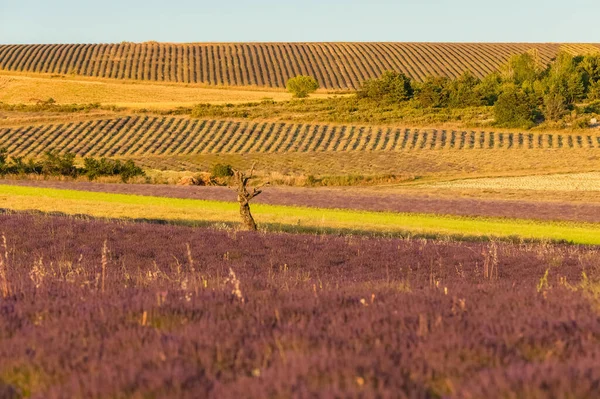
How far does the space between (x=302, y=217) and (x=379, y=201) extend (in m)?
7.89

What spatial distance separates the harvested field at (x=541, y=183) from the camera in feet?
147

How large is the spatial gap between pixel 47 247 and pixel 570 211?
934 inches

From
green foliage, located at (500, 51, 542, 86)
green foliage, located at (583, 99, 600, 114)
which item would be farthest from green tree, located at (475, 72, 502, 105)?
green foliage, located at (583, 99, 600, 114)

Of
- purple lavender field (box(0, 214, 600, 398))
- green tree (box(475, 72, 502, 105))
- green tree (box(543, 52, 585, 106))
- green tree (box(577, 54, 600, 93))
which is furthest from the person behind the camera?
green tree (box(577, 54, 600, 93))

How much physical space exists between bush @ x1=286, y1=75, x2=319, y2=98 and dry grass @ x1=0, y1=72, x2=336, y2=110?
106cm

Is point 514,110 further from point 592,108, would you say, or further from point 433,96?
point 433,96

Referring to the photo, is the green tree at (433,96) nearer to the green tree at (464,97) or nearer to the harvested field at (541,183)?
the green tree at (464,97)

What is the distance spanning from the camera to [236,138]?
6775cm

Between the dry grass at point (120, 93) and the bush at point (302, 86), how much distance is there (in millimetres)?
1060

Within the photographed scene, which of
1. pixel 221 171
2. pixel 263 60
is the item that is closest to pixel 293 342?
pixel 221 171

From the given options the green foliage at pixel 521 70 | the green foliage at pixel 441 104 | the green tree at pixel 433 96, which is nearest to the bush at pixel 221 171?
the green foliage at pixel 441 104

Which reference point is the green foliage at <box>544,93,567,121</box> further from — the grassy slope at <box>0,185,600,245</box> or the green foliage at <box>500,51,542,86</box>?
the grassy slope at <box>0,185,600,245</box>

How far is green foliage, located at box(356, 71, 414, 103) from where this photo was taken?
85.7m

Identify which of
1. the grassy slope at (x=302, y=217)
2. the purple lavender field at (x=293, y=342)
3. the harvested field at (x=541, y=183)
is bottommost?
the harvested field at (x=541, y=183)
